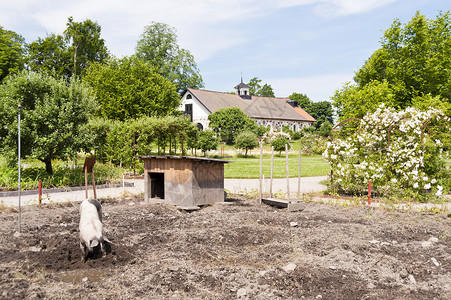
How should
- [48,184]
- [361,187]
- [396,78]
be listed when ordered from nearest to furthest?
[361,187]
[48,184]
[396,78]

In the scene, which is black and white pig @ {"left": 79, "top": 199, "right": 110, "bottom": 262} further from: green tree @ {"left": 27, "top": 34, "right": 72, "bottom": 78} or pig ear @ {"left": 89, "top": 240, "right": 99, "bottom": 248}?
green tree @ {"left": 27, "top": 34, "right": 72, "bottom": 78}

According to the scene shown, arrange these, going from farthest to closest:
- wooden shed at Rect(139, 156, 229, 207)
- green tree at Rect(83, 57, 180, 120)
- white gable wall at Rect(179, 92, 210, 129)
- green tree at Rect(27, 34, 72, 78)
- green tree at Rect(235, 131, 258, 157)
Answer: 1. white gable wall at Rect(179, 92, 210, 129)
2. green tree at Rect(27, 34, 72, 78)
3. green tree at Rect(235, 131, 258, 157)
4. green tree at Rect(83, 57, 180, 120)
5. wooden shed at Rect(139, 156, 229, 207)

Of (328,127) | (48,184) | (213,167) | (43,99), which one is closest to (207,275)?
(213,167)

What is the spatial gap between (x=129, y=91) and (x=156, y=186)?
71.0 feet

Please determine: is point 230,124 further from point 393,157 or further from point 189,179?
point 189,179

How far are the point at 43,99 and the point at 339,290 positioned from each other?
42.4ft

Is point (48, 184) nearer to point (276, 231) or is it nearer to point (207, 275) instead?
point (276, 231)

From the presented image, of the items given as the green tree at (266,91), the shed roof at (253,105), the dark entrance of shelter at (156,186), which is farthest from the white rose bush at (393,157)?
the green tree at (266,91)

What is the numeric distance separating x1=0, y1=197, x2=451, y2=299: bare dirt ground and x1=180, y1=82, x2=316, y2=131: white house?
4087 cm

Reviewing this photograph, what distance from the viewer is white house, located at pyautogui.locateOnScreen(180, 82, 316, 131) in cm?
5312

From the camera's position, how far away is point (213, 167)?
10172mm

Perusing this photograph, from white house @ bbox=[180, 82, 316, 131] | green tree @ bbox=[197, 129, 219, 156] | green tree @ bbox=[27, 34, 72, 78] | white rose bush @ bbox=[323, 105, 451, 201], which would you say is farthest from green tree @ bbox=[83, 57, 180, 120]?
white rose bush @ bbox=[323, 105, 451, 201]

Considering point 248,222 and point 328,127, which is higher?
point 328,127

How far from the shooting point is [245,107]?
186 feet
